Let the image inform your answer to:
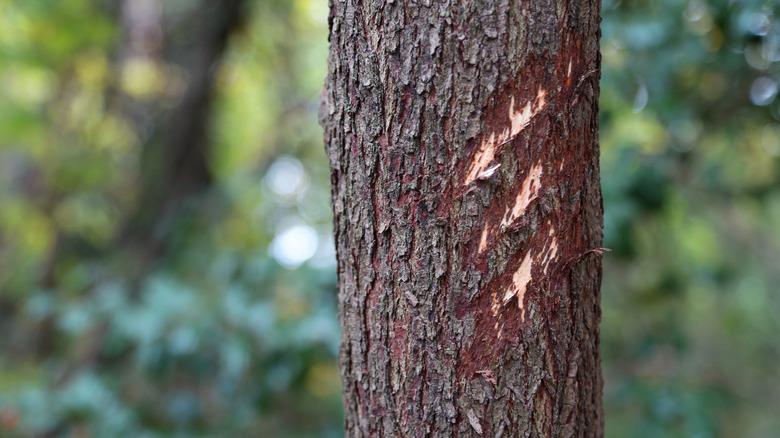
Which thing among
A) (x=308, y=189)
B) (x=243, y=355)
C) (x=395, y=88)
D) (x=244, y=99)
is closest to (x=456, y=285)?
(x=395, y=88)

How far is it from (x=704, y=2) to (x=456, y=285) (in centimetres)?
148

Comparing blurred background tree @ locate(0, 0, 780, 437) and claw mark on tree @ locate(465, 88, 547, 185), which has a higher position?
blurred background tree @ locate(0, 0, 780, 437)

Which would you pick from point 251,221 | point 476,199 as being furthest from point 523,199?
point 251,221

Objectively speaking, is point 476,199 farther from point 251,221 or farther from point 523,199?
point 251,221

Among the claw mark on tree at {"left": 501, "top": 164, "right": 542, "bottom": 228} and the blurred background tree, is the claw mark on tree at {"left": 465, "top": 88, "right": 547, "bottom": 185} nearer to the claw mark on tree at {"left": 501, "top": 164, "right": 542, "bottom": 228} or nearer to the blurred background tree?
the claw mark on tree at {"left": 501, "top": 164, "right": 542, "bottom": 228}

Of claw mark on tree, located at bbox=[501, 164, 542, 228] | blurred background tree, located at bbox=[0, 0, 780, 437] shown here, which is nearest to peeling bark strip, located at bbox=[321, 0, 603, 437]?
claw mark on tree, located at bbox=[501, 164, 542, 228]

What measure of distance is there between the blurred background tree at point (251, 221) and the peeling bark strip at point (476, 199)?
1.04 metres

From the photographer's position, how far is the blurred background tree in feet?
5.87

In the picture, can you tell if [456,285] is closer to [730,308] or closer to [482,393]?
[482,393]

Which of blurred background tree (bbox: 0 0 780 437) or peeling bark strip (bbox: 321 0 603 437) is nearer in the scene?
peeling bark strip (bbox: 321 0 603 437)

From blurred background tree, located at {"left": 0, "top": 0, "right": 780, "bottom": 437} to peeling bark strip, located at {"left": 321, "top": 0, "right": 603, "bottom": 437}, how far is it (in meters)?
1.04

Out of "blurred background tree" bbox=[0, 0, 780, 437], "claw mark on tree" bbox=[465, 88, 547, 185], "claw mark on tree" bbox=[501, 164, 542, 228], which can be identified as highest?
"blurred background tree" bbox=[0, 0, 780, 437]

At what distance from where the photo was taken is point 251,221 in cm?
310

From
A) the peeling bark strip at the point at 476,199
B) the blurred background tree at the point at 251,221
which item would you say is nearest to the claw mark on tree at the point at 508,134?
the peeling bark strip at the point at 476,199
